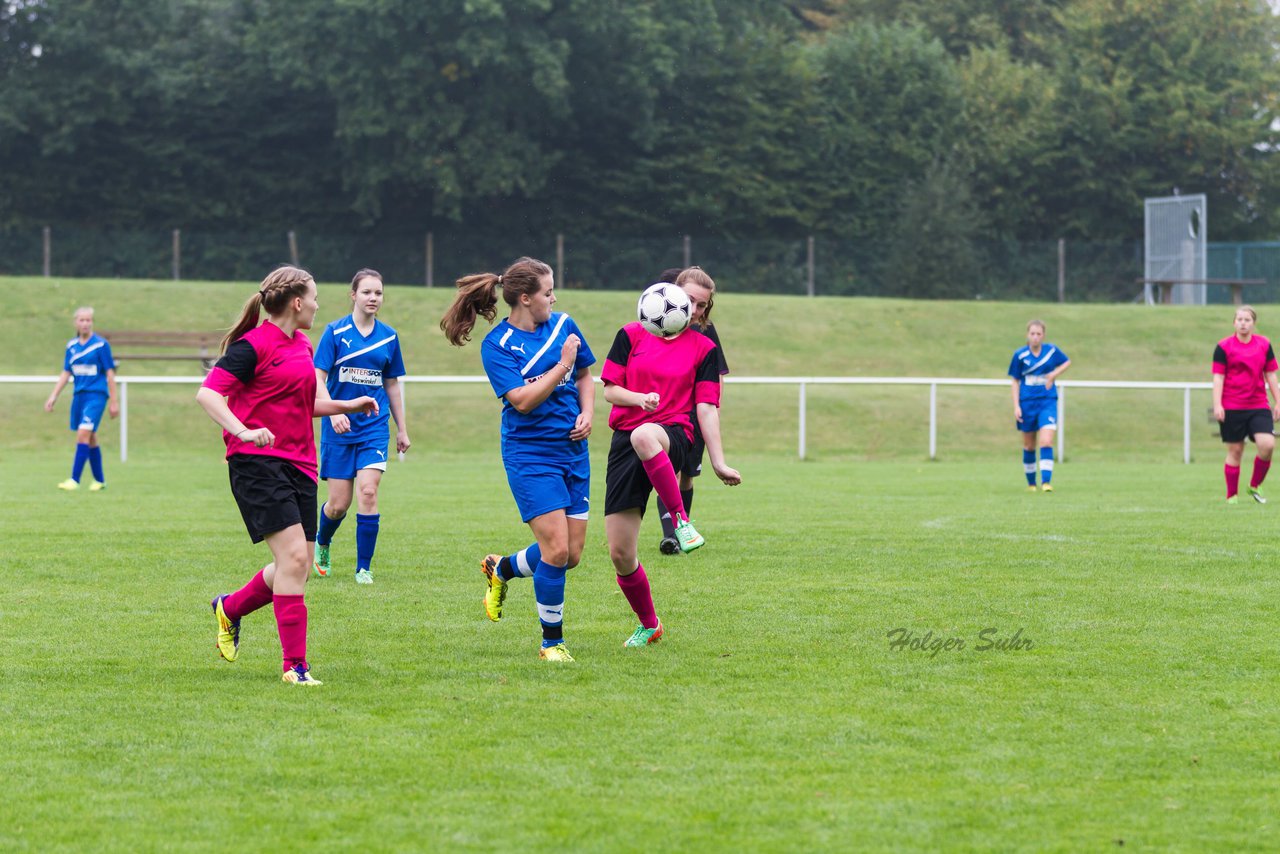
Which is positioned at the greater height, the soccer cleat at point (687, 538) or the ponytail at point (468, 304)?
the ponytail at point (468, 304)

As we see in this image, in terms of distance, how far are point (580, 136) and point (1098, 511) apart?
34.3 meters

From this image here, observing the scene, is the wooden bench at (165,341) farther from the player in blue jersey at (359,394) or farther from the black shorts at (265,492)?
the black shorts at (265,492)

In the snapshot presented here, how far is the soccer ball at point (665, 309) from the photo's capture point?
767 centimetres

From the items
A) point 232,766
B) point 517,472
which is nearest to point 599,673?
point 517,472

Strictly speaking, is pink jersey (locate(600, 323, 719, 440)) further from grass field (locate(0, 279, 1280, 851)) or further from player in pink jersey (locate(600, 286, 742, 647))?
grass field (locate(0, 279, 1280, 851))

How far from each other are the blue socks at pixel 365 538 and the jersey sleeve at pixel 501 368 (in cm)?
331

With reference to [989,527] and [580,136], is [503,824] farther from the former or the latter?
[580,136]

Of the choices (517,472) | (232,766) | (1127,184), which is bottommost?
(232,766)

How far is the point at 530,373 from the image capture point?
710 centimetres

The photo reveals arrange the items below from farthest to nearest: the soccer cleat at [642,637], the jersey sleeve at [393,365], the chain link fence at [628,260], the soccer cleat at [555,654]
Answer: the chain link fence at [628,260] < the jersey sleeve at [393,365] < the soccer cleat at [642,637] < the soccer cleat at [555,654]

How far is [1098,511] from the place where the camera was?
585 inches

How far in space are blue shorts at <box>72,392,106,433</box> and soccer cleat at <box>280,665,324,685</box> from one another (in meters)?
11.6

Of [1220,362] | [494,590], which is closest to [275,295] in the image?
[494,590]
